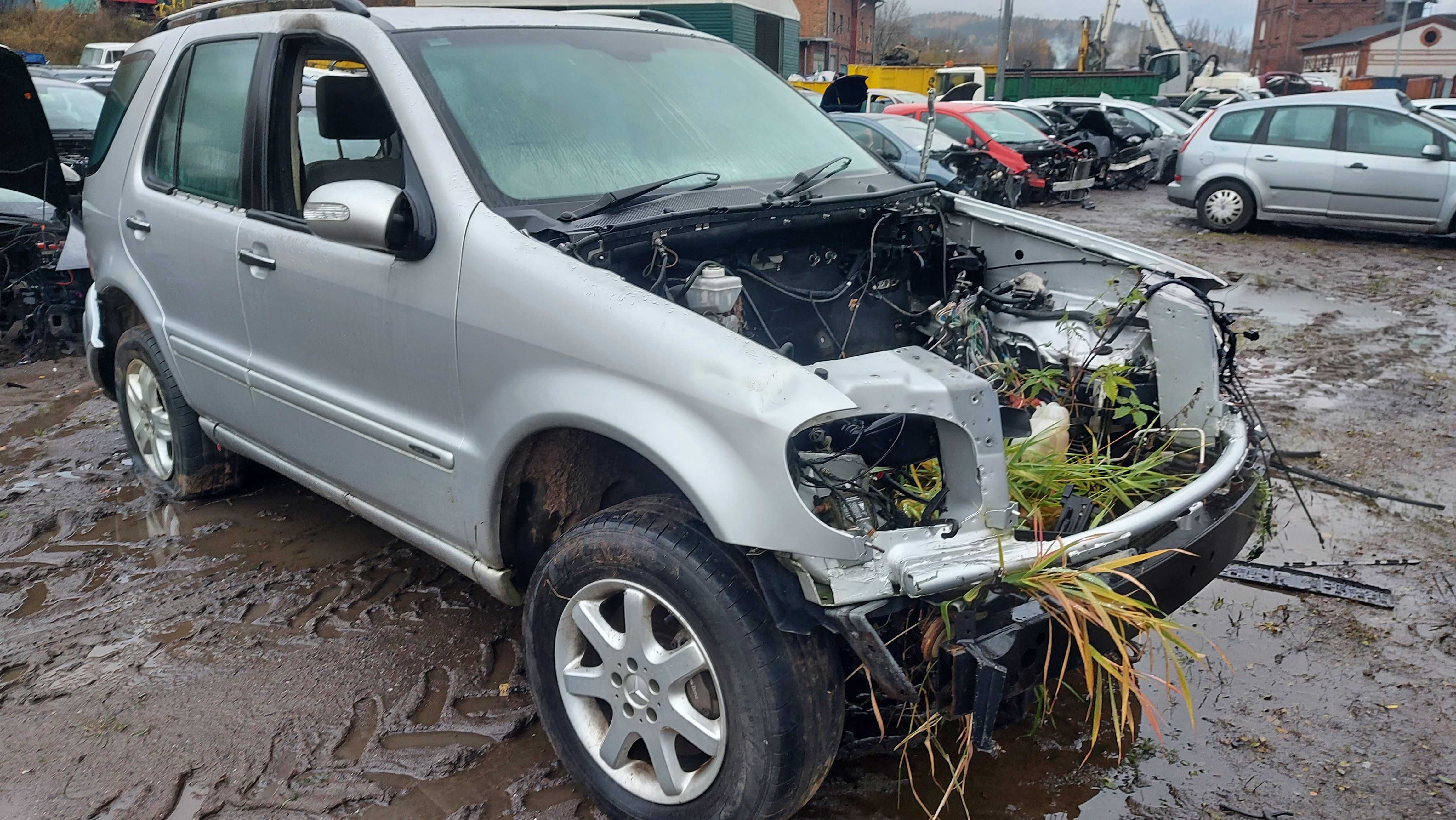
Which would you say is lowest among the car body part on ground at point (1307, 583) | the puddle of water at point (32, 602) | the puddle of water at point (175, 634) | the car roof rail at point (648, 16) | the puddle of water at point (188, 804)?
the puddle of water at point (32, 602)

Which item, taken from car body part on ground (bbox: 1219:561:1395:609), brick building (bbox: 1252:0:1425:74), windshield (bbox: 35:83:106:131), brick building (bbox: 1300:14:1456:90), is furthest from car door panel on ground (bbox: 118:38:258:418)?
brick building (bbox: 1252:0:1425:74)

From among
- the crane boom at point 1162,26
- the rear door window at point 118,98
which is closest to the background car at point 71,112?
the rear door window at point 118,98

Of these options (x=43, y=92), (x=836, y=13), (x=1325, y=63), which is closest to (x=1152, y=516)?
(x=43, y=92)

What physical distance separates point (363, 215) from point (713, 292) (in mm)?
937

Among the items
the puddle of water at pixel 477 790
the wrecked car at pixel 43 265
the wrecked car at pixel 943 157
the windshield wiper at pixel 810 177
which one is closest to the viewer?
the puddle of water at pixel 477 790

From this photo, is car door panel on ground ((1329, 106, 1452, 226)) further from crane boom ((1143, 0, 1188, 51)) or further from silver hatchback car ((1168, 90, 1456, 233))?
crane boom ((1143, 0, 1188, 51))

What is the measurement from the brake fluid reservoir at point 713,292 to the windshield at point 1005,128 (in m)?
12.0

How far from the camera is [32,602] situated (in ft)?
12.4

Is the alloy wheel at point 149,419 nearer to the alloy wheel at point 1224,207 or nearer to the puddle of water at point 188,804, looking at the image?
the puddle of water at point 188,804

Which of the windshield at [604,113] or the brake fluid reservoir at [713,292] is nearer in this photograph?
the brake fluid reservoir at [713,292]

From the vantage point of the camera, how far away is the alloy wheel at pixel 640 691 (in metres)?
2.30

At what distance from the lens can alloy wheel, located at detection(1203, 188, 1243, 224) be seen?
39.4 ft

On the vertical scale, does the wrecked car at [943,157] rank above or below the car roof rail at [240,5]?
below

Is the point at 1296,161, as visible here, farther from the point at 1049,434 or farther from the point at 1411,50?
the point at 1411,50
